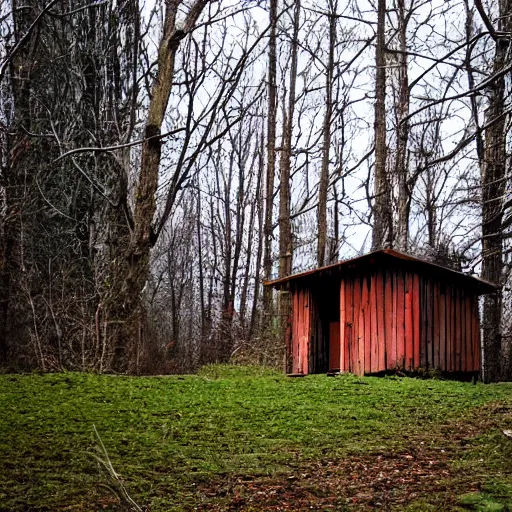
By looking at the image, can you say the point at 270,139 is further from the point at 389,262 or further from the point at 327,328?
the point at 389,262

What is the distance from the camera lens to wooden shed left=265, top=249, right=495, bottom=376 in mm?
11859

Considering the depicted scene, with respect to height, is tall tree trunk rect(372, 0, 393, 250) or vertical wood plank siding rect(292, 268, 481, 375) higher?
tall tree trunk rect(372, 0, 393, 250)

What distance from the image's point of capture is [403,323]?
39.0ft

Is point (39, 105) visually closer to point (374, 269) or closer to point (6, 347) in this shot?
point (6, 347)

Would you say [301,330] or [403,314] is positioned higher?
[403,314]

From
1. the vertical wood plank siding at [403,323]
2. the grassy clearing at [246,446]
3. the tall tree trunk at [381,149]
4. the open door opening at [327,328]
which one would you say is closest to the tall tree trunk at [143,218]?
the grassy clearing at [246,446]

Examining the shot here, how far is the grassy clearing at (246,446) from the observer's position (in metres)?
4.11

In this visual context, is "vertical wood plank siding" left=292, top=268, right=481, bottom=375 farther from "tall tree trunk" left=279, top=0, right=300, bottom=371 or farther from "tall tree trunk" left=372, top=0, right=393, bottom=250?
"tall tree trunk" left=279, top=0, right=300, bottom=371

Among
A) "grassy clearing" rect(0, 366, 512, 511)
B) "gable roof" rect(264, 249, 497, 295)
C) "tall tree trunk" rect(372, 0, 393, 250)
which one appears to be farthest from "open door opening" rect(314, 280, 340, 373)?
"grassy clearing" rect(0, 366, 512, 511)

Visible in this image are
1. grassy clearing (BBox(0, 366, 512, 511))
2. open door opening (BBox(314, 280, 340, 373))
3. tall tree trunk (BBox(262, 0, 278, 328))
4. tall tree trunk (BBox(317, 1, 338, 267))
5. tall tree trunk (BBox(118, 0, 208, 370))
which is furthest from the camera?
tall tree trunk (BBox(317, 1, 338, 267))

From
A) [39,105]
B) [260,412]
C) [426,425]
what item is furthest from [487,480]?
[39,105]

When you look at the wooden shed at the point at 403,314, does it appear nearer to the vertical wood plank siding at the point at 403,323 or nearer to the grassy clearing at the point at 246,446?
the vertical wood plank siding at the point at 403,323

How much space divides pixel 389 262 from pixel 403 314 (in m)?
0.97

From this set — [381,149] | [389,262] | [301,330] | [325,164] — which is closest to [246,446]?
[389,262]
